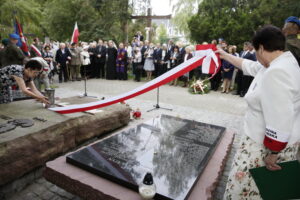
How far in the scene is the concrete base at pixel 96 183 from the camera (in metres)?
1.94

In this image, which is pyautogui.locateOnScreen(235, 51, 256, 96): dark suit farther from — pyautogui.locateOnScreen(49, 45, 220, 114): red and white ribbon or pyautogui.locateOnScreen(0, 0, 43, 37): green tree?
pyautogui.locateOnScreen(0, 0, 43, 37): green tree

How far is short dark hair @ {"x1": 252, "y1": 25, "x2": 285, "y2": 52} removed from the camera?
4.72 feet

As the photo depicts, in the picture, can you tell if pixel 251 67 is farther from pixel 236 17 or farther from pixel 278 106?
pixel 236 17

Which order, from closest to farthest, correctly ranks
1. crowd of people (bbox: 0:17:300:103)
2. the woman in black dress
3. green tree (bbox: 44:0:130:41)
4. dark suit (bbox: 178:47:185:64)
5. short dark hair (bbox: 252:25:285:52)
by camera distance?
short dark hair (bbox: 252:25:285:52), crowd of people (bbox: 0:17:300:103), dark suit (bbox: 178:47:185:64), the woman in black dress, green tree (bbox: 44:0:130:41)

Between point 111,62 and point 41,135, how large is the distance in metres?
9.36

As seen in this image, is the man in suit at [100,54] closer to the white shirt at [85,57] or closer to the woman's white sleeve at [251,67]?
the white shirt at [85,57]

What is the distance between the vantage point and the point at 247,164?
1592mm

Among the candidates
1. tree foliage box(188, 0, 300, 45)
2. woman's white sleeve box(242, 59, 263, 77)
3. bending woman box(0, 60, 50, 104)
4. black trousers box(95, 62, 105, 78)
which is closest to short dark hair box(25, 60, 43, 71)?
bending woman box(0, 60, 50, 104)

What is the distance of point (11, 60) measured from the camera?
6.13 meters

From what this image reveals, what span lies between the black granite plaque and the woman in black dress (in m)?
8.85

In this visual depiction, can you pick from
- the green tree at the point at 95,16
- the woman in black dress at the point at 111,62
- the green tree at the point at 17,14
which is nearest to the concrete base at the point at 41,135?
the woman in black dress at the point at 111,62

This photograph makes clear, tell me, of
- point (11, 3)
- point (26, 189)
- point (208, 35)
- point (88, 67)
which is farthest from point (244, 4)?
point (26, 189)

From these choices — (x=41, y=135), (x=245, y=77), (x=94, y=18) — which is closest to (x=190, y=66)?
(x=41, y=135)

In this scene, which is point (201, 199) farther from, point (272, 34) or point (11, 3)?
point (11, 3)
